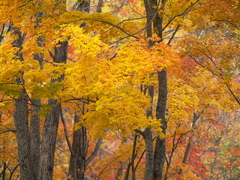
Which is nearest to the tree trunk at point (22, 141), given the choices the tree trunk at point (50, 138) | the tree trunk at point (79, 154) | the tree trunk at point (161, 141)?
the tree trunk at point (50, 138)

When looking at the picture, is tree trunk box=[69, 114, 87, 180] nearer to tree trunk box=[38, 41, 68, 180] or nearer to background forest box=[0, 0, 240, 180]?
background forest box=[0, 0, 240, 180]

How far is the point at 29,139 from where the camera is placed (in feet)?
27.0

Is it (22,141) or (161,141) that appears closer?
(161,141)

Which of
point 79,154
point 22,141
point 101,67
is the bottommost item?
point 79,154

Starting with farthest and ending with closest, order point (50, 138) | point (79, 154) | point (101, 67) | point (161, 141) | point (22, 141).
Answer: point (79, 154) < point (22, 141) < point (50, 138) < point (161, 141) < point (101, 67)

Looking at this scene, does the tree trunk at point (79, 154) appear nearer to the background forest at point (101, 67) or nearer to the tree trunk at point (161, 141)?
the background forest at point (101, 67)

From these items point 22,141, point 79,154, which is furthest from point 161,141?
point 79,154

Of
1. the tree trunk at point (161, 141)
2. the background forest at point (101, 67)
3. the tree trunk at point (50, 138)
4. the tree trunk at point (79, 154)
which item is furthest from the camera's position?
the tree trunk at point (79, 154)

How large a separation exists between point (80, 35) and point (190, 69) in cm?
732

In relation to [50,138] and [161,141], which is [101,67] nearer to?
[161,141]

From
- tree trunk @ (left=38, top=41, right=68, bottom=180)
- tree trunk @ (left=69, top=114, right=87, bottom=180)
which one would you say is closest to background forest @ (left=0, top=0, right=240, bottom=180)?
tree trunk @ (left=38, top=41, right=68, bottom=180)

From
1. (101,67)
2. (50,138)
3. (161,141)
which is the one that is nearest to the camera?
(101,67)

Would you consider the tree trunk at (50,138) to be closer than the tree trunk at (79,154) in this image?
Yes

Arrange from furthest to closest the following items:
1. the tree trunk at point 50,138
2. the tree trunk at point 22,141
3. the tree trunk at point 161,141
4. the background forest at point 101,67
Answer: the tree trunk at point 22,141 < the tree trunk at point 50,138 < the tree trunk at point 161,141 < the background forest at point 101,67
